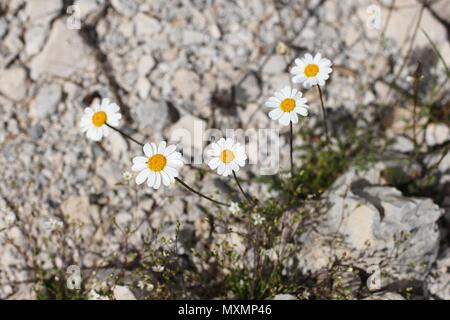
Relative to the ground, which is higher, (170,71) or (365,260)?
(170,71)

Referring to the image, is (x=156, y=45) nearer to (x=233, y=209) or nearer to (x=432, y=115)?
(x=233, y=209)

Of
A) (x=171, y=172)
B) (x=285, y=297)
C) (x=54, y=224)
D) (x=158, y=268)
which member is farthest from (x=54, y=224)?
(x=285, y=297)

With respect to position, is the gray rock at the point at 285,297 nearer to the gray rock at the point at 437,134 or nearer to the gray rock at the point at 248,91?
the gray rock at the point at 248,91

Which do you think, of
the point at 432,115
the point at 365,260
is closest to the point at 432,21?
Result: the point at 432,115

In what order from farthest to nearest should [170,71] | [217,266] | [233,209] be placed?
1. [170,71]
2. [217,266]
3. [233,209]

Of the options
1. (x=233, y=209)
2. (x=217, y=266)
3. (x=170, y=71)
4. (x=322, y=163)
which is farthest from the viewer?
(x=170, y=71)

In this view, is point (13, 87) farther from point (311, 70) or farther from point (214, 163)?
point (311, 70)
